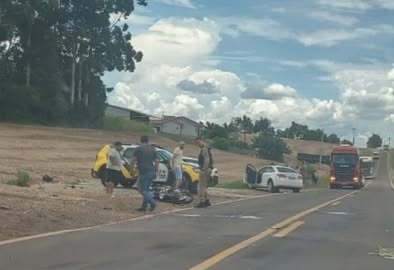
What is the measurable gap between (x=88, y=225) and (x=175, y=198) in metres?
6.30

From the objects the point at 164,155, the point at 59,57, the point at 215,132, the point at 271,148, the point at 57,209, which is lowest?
the point at 57,209

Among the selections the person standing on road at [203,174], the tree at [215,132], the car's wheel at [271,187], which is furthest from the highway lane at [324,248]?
the tree at [215,132]

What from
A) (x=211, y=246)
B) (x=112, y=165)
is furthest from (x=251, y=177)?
(x=211, y=246)

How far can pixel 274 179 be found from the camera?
3788 centimetres

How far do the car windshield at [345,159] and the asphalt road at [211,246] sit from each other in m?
35.0

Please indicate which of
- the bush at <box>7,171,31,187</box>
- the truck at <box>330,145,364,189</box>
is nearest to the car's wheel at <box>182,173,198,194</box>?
the bush at <box>7,171,31,187</box>

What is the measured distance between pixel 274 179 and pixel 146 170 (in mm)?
20022

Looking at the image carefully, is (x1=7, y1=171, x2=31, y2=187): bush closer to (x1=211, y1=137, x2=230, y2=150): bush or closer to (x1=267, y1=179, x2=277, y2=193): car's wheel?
(x1=267, y1=179, x2=277, y2=193): car's wheel

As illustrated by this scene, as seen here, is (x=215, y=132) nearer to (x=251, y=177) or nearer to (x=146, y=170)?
(x=251, y=177)

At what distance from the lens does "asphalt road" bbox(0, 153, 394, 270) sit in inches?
394

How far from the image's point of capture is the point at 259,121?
160250mm

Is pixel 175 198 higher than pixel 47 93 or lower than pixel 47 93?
lower

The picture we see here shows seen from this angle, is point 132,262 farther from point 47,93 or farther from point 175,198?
point 47,93

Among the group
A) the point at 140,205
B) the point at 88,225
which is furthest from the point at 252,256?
the point at 140,205
